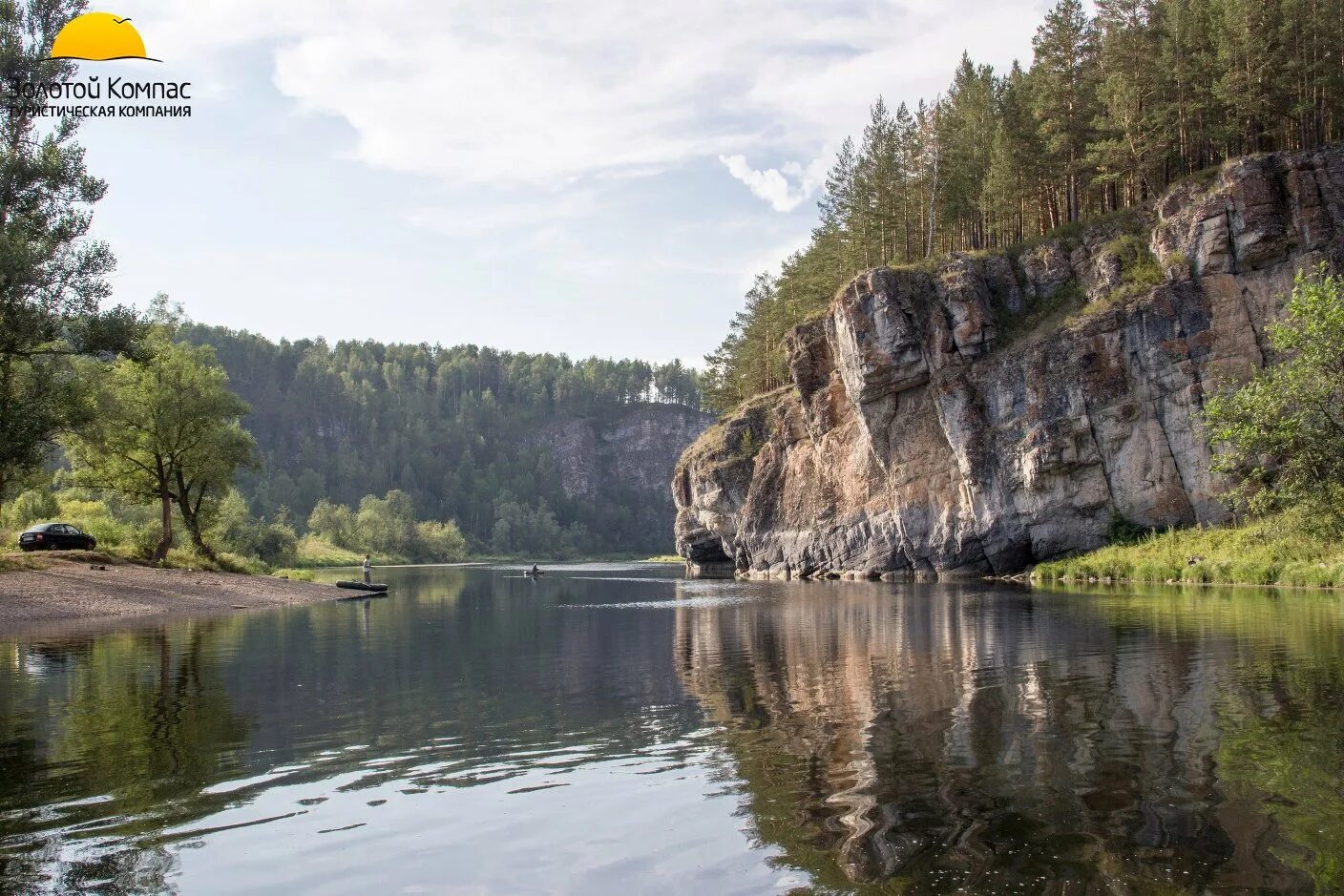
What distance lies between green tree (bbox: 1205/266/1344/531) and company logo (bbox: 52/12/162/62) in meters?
40.9

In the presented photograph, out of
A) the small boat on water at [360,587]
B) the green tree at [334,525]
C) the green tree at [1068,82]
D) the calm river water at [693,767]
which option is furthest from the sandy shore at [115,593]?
the green tree at [334,525]

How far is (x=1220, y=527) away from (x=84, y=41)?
5671 centimetres

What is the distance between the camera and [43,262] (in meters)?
37.3

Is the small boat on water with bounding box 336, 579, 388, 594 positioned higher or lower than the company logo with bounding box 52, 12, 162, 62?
lower

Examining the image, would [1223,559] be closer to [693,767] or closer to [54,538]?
[693,767]

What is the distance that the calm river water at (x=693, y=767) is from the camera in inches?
358

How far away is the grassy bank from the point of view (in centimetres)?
4000

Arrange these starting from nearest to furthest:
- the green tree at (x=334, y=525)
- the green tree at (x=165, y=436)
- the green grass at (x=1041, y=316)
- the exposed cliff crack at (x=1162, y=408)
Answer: the green tree at (x=165, y=436) → the exposed cliff crack at (x=1162, y=408) → the green grass at (x=1041, y=316) → the green tree at (x=334, y=525)

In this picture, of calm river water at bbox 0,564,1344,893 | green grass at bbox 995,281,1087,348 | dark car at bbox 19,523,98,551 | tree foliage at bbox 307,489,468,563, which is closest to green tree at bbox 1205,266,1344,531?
calm river water at bbox 0,564,1344,893

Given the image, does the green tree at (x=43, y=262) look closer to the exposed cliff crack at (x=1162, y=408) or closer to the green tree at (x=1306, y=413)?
the green tree at (x=1306, y=413)

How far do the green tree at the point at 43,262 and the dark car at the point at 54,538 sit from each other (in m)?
9.20

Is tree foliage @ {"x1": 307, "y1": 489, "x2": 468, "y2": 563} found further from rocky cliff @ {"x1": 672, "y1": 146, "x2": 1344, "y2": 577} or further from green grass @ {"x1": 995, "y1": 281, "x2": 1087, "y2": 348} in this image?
green grass @ {"x1": 995, "y1": 281, "x2": 1087, "y2": 348}

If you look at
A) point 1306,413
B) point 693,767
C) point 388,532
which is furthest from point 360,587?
point 388,532

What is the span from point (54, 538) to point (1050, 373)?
2174 inches
